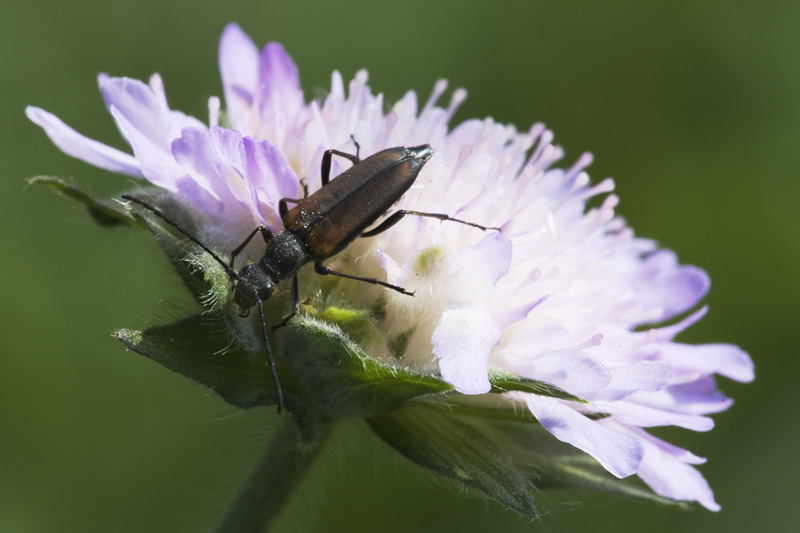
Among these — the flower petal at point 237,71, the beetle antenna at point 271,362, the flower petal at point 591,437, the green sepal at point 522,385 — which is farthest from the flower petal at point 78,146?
the flower petal at point 591,437

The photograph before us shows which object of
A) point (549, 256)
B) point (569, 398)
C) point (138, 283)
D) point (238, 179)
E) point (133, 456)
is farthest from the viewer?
point (138, 283)

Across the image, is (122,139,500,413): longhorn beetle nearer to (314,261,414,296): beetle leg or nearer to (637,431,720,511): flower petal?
(314,261,414,296): beetle leg

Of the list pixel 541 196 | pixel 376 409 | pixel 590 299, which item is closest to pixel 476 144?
pixel 541 196

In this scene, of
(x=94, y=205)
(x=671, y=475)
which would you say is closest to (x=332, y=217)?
(x=94, y=205)

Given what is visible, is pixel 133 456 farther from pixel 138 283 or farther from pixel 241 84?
pixel 241 84

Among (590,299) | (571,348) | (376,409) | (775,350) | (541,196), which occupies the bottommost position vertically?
(376,409)

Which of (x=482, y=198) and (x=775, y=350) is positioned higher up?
(x=775, y=350)
